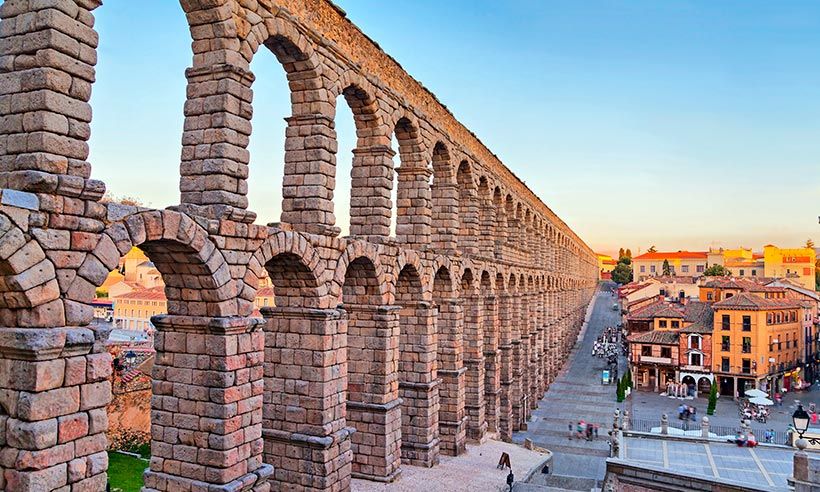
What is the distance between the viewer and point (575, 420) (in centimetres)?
4125

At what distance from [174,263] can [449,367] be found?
1529 centimetres

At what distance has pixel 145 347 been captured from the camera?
4188 centimetres

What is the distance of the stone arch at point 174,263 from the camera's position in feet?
30.1

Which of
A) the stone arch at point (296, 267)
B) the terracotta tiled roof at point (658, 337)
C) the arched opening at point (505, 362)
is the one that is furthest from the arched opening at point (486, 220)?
Answer: the terracotta tiled roof at point (658, 337)

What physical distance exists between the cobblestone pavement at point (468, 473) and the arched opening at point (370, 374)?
0.68m

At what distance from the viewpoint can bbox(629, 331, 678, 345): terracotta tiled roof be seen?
5209cm

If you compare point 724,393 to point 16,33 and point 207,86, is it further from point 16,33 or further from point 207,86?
point 16,33

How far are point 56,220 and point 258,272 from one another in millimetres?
4610

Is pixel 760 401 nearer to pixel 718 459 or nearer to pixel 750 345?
pixel 750 345

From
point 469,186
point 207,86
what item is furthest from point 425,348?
point 207,86

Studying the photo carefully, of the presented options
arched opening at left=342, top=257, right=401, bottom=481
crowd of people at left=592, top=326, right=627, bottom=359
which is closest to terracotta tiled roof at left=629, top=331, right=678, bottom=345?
crowd of people at left=592, top=326, right=627, bottom=359

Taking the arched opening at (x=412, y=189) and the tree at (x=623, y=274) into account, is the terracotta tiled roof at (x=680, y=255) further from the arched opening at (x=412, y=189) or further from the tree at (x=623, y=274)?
the arched opening at (x=412, y=189)

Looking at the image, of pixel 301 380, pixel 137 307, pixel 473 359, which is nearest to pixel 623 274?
pixel 137 307

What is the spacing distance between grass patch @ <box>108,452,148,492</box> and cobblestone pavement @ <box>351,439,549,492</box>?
11571mm
